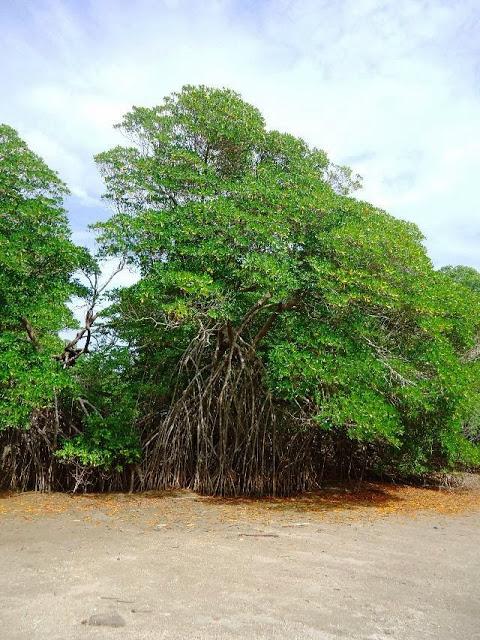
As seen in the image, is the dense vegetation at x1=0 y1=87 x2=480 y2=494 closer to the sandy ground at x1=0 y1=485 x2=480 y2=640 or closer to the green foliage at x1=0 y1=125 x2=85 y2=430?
the green foliage at x1=0 y1=125 x2=85 y2=430

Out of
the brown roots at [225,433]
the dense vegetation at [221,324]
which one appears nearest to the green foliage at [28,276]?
the dense vegetation at [221,324]

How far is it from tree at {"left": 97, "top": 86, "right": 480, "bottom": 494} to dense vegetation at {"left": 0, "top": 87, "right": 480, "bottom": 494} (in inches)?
1.4

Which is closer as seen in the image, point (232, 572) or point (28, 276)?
point (232, 572)

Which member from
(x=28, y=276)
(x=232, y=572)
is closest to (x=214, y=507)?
(x=232, y=572)

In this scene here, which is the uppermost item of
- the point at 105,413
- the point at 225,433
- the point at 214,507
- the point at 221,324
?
the point at 221,324

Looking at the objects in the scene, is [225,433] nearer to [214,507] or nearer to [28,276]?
[214,507]

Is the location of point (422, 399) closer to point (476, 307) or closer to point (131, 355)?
point (476, 307)

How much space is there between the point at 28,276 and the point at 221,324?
2.86m

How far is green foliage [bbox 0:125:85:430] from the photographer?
733 cm

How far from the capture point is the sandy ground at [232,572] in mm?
3248

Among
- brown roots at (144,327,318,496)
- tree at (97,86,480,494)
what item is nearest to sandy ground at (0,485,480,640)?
brown roots at (144,327,318,496)

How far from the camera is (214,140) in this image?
8.77 meters

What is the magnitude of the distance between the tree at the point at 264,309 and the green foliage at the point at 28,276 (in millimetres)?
824

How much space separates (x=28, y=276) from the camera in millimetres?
7836
